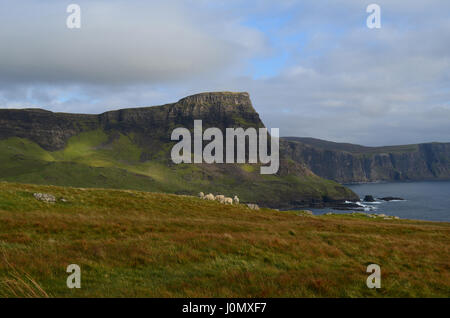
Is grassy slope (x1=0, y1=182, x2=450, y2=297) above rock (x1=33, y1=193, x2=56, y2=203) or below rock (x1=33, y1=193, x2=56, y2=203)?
below

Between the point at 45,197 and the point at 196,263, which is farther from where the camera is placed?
the point at 45,197

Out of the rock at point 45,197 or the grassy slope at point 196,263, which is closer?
the grassy slope at point 196,263

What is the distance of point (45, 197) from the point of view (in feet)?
106

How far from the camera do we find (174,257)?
13766 millimetres

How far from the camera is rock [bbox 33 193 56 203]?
3190 cm

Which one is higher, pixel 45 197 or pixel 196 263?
pixel 45 197

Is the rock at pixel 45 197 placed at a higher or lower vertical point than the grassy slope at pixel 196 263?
higher

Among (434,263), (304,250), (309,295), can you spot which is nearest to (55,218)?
(304,250)

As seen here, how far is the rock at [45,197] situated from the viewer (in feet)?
105

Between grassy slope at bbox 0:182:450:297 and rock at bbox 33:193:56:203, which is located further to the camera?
rock at bbox 33:193:56:203

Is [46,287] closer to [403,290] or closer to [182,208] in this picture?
[403,290]

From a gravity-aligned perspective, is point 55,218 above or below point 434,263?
above

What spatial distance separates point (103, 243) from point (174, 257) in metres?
4.76
